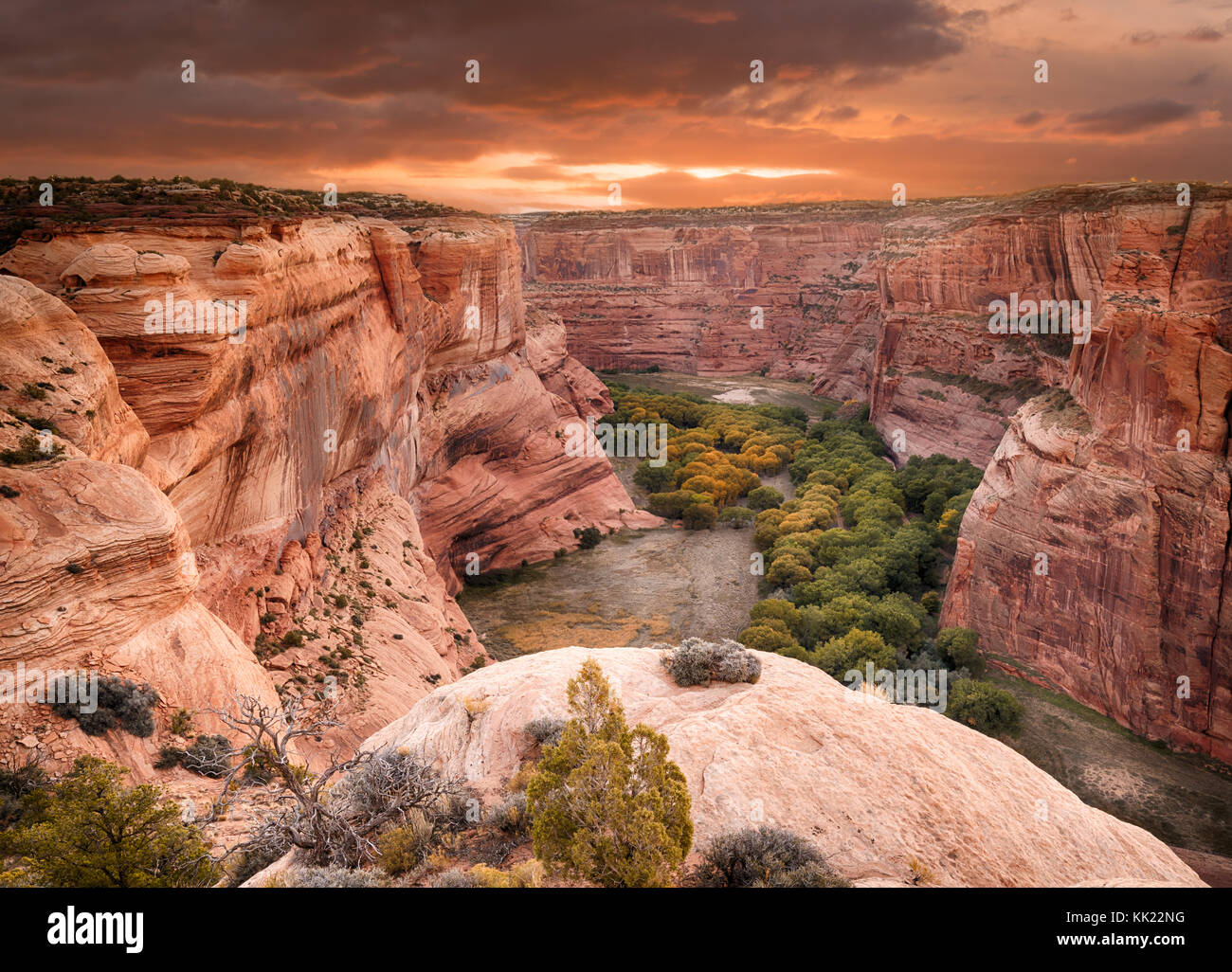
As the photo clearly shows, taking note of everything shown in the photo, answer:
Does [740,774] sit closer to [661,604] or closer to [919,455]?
[661,604]

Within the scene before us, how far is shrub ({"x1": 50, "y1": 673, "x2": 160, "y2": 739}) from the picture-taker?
11.2m

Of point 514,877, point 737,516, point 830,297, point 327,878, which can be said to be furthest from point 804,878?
point 830,297

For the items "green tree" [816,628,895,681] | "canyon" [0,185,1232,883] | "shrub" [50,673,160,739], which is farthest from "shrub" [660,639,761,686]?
"green tree" [816,628,895,681]

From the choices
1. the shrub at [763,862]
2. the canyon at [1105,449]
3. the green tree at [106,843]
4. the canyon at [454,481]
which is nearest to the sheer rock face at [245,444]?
the canyon at [454,481]

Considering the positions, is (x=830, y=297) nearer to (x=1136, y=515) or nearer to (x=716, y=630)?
(x=716, y=630)

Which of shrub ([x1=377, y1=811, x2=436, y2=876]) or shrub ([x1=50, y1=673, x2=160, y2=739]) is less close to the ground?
shrub ([x1=50, y1=673, x2=160, y2=739])

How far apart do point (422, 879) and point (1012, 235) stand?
47.5 meters

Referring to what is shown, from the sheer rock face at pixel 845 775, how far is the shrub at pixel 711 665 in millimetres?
196

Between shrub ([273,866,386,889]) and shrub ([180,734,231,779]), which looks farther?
shrub ([180,734,231,779])

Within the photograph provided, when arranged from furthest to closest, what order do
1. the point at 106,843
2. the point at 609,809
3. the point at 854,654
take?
the point at 854,654
the point at 106,843
the point at 609,809

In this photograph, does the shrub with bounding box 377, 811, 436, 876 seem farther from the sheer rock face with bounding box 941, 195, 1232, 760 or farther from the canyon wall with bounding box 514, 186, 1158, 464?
the canyon wall with bounding box 514, 186, 1158, 464

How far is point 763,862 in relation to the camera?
29.8 feet

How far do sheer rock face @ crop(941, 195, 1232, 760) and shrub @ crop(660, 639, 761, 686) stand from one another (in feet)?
53.8

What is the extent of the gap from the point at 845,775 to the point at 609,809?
4958 mm
